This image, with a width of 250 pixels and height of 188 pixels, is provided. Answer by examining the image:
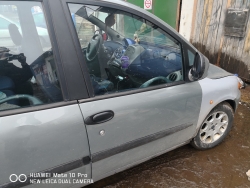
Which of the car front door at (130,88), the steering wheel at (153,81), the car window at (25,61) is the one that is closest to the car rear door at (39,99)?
the car window at (25,61)

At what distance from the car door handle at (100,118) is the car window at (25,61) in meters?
0.24

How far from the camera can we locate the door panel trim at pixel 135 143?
5.42ft

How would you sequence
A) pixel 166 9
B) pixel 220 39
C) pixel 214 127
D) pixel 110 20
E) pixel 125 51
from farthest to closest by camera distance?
1. pixel 166 9
2. pixel 220 39
3. pixel 214 127
4. pixel 125 51
5. pixel 110 20

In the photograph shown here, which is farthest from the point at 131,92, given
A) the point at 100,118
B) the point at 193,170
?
the point at 193,170

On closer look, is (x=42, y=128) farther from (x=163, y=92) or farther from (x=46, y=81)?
(x=163, y=92)

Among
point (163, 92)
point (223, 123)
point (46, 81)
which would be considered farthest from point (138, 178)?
point (46, 81)

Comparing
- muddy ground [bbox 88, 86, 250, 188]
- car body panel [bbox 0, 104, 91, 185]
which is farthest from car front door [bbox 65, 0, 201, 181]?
muddy ground [bbox 88, 86, 250, 188]

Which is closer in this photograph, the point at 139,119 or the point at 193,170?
the point at 139,119

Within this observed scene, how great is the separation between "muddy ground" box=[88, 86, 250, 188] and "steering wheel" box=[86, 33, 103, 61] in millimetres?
1302

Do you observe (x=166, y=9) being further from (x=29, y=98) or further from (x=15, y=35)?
(x=29, y=98)

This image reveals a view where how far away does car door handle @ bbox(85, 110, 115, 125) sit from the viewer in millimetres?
1482

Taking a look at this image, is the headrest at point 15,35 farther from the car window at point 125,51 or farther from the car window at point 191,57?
the car window at point 191,57

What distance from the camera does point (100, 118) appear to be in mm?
1519

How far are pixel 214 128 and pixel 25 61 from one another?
216cm
